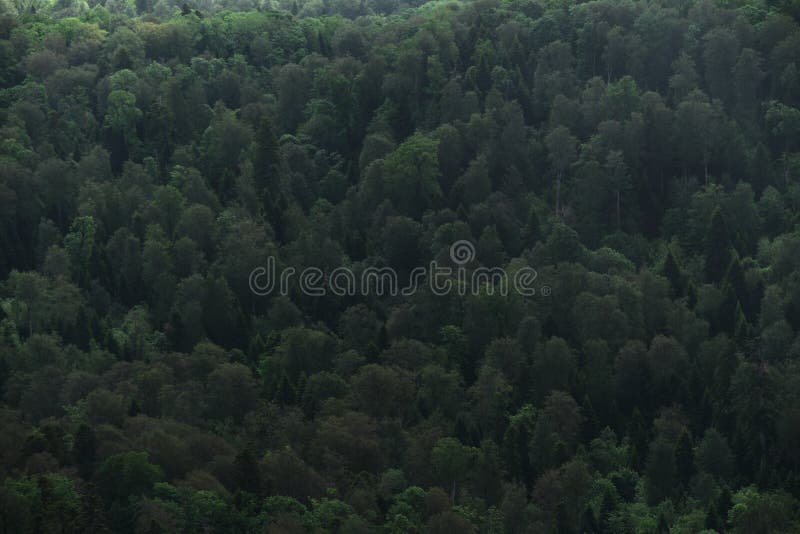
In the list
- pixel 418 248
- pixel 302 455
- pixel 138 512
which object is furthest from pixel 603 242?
pixel 138 512

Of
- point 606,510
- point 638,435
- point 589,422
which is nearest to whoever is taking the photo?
point 606,510

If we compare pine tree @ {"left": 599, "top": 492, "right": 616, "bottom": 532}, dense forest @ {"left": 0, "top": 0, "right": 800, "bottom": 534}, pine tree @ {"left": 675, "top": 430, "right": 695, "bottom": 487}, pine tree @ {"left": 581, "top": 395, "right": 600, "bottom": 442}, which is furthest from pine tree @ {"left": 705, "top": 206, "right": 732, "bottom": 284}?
pine tree @ {"left": 599, "top": 492, "right": 616, "bottom": 532}

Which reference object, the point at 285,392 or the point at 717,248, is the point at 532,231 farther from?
the point at 285,392

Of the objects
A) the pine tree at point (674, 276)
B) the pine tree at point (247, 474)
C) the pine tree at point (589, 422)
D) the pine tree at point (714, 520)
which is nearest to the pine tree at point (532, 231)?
the pine tree at point (674, 276)

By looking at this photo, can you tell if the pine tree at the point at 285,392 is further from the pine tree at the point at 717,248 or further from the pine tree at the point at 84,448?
the pine tree at the point at 717,248

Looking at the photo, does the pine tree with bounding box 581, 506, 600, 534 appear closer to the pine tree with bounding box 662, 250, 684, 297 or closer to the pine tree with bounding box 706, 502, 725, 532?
the pine tree with bounding box 706, 502, 725, 532

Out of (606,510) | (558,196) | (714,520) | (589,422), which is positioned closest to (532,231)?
(558,196)

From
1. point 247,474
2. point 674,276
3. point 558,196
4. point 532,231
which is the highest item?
point 558,196

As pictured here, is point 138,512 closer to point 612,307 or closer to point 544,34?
point 612,307
